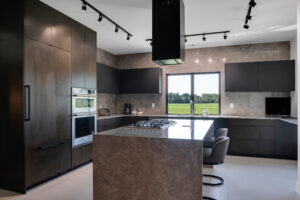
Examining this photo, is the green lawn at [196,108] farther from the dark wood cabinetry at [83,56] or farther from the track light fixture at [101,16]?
the dark wood cabinetry at [83,56]

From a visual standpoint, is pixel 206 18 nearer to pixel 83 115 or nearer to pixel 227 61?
pixel 227 61

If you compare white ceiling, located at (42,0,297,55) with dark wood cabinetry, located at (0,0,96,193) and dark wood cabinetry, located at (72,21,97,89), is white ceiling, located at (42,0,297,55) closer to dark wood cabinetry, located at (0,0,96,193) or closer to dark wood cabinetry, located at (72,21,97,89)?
dark wood cabinetry, located at (72,21,97,89)

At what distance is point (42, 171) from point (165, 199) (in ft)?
6.96

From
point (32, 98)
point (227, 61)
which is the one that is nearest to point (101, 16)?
point (32, 98)

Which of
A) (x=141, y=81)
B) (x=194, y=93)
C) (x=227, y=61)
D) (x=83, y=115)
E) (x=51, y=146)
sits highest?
(x=227, y=61)

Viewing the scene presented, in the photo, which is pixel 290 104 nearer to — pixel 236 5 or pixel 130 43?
pixel 236 5

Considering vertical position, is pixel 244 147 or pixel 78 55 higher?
pixel 78 55

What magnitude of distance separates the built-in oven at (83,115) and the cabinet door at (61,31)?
2.66ft

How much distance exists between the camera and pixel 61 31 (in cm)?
356

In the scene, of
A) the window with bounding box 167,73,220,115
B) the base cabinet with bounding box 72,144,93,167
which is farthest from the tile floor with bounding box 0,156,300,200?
the window with bounding box 167,73,220,115

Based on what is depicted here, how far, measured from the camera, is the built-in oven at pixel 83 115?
385 centimetres

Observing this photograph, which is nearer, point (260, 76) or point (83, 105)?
point (83, 105)

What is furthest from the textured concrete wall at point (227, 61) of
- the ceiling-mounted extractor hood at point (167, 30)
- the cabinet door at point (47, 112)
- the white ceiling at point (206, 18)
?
the ceiling-mounted extractor hood at point (167, 30)

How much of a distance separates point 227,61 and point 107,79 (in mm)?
3298
